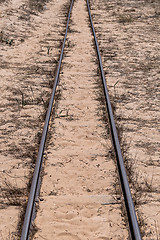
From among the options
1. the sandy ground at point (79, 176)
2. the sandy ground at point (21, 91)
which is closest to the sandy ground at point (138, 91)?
the sandy ground at point (79, 176)

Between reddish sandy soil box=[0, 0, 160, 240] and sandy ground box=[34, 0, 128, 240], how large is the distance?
1 cm

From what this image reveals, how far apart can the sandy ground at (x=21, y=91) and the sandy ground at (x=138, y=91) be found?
5.38 feet

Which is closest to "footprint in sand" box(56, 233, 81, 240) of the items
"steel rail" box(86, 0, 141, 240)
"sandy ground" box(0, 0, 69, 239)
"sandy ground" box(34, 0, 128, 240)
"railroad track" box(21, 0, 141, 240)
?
"sandy ground" box(34, 0, 128, 240)

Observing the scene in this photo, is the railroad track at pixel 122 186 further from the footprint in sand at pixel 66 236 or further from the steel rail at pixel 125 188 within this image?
the footprint in sand at pixel 66 236

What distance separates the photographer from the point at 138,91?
25.9 feet

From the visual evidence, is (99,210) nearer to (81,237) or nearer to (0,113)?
(81,237)

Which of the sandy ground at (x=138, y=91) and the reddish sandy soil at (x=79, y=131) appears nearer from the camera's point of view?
the reddish sandy soil at (x=79, y=131)

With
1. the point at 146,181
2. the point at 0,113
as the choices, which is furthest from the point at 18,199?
the point at 0,113

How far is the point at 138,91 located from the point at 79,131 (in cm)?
254

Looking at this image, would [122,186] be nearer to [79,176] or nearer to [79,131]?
[79,176]

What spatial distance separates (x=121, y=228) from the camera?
13.0 ft

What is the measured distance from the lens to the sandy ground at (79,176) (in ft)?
13.1

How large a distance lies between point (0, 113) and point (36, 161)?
7.19 feet

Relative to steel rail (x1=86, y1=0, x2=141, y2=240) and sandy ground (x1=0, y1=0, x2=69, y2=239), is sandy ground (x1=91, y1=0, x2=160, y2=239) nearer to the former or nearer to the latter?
steel rail (x1=86, y1=0, x2=141, y2=240)
